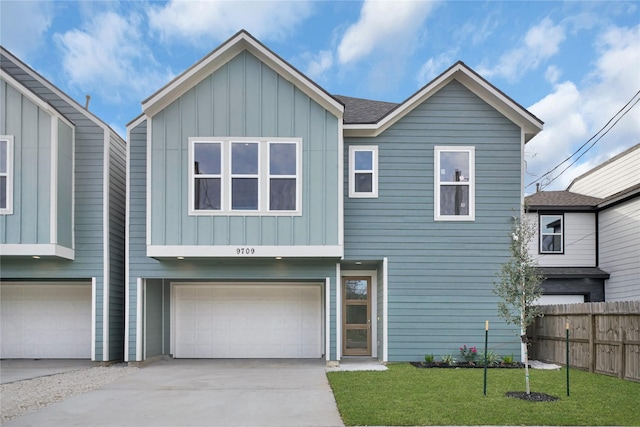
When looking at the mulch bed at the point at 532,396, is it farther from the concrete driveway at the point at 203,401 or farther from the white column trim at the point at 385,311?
the white column trim at the point at 385,311

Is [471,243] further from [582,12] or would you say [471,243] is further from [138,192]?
[582,12]

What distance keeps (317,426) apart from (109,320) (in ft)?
25.0

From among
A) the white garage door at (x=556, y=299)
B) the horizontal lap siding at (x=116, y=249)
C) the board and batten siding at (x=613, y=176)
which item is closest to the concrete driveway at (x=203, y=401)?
the horizontal lap siding at (x=116, y=249)

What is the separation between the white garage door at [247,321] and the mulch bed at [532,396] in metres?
6.24

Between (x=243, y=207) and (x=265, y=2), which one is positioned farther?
(x=265, y=2)

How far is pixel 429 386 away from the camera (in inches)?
344

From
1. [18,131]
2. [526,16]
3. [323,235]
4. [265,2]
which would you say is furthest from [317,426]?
[526,16]

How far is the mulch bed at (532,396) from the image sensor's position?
7672 mm

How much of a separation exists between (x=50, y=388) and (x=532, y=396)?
8.20 metres

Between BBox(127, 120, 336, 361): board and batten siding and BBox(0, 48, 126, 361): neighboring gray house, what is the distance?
2.25 feet

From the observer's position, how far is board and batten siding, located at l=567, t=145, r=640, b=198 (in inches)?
666

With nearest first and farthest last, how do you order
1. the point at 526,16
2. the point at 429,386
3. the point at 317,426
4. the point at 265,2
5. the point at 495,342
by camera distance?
the point at 317,426
the point at 429,386
the point at 495,342
the point at 265,2
the point at 526,16

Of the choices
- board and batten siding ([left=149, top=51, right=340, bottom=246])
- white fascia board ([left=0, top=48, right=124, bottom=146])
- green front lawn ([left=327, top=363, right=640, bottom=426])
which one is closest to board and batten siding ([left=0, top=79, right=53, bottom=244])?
white fascia board ([left=0, top=48, right=124, bottom=146])

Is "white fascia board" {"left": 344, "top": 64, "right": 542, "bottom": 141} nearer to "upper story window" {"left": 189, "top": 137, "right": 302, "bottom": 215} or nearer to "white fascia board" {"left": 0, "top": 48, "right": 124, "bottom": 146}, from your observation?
"upper story window" {"left": 189, "top": 137, "right": 302, "bottom": 215}
